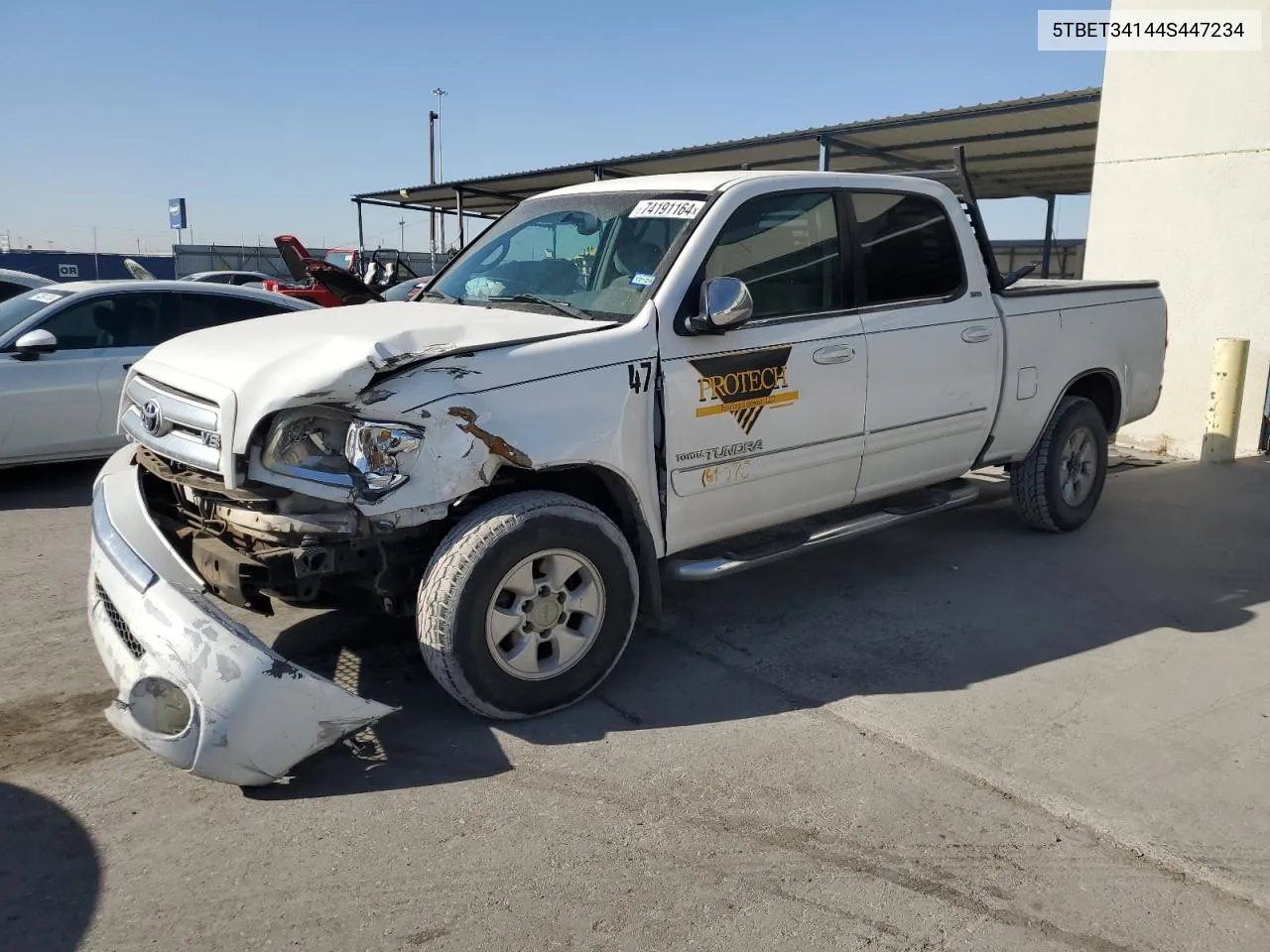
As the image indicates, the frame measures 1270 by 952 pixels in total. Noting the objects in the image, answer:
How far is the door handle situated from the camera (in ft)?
14.4

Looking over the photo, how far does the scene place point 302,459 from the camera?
3.38 meters

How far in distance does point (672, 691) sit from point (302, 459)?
1667 mm

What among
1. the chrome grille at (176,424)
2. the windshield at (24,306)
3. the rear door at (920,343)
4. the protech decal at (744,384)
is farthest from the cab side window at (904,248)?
the windshield at (24,306)

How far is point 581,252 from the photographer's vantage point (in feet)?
14.6

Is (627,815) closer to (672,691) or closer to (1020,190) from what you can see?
(672,691)

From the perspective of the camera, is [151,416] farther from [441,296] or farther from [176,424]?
[441,296]

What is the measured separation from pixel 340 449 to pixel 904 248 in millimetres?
2973

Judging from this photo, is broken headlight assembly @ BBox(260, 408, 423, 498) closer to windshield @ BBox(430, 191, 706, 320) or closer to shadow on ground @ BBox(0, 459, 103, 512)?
windshield @ BBox(430, 191, 706, 320)

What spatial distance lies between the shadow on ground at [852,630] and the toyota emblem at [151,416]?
3.68 ft

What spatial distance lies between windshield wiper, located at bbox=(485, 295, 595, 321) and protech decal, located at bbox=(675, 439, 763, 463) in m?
0.66

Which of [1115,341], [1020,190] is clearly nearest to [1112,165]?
[1115,341]

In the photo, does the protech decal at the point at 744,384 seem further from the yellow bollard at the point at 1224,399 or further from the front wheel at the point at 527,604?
the yellow bollard at the point at 1224,399

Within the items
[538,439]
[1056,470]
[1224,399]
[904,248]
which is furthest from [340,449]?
[1224,399]

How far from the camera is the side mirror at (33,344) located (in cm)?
690
